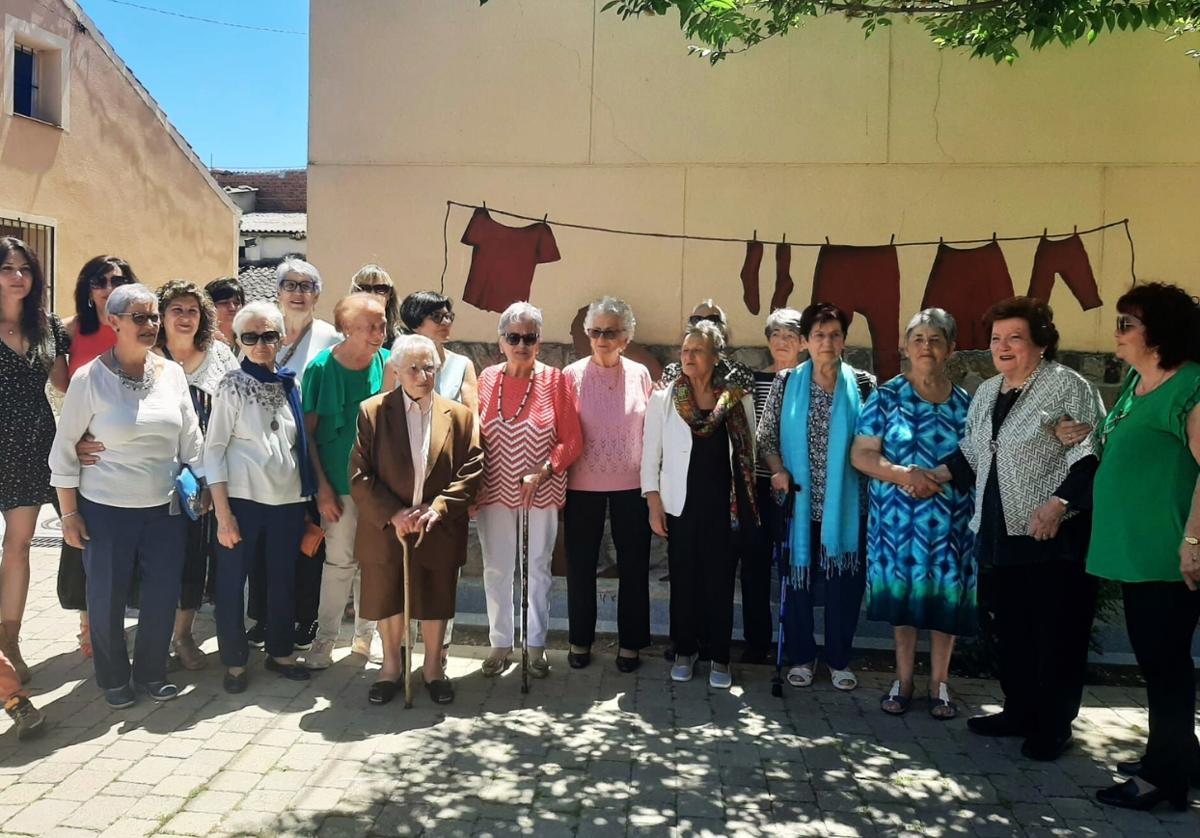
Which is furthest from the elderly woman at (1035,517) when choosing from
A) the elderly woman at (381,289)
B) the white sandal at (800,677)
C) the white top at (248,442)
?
the white top at (248,442)

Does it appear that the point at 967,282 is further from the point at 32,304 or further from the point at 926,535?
the point at 32,304

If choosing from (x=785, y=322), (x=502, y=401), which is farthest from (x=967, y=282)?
(x=502, y=401)

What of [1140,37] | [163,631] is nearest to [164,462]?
[163,631]

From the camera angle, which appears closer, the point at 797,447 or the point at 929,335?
the point at 929,335

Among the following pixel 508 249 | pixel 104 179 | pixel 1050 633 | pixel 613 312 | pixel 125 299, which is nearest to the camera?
pixel 1050 633

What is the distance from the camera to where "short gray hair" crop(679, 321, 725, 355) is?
4285 millimetres

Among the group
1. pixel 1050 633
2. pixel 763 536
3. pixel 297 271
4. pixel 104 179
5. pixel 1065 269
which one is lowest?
pixel 1050 633

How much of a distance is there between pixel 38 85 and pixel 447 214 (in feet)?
32.3

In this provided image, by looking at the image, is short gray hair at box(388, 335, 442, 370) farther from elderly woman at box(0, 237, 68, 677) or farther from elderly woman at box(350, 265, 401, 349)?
elderly woman at box(0, 237, 68, 677)

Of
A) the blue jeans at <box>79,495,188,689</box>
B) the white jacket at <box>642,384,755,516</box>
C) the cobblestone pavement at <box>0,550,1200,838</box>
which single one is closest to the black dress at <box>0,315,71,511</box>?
the blue jeans at <box>79,495,188,689</box>

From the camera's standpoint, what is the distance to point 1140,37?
6008 millimetres

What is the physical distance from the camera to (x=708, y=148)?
6.23 metres

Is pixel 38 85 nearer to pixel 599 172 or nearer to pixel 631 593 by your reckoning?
pixel 599 172

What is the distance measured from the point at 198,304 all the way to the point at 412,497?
1.44 metres
